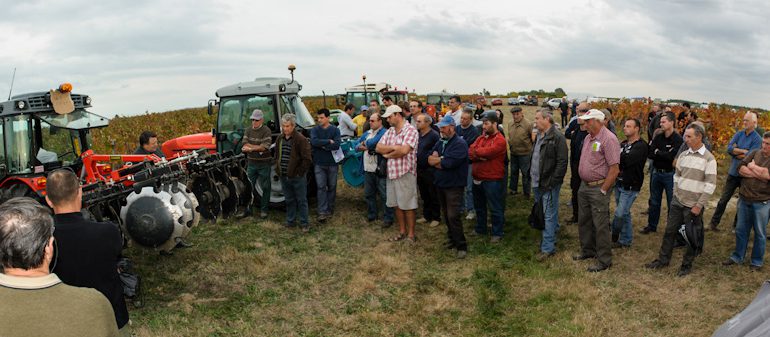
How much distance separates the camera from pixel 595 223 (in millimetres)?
6004

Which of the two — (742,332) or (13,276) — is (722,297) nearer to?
(742,332)

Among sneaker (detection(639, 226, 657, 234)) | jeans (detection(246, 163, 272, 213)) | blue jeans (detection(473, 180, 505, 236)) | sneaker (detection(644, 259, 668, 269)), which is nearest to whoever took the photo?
sneaker (detection(644, 259, 668, 269))

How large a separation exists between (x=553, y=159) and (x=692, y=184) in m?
1.52

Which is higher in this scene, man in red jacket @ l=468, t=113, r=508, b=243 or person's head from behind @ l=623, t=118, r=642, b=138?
person's head from behind @ l=623, t=118, r=642, b=138

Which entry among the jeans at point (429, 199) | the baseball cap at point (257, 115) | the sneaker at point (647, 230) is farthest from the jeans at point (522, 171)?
the baseball cap at point (257, 115)

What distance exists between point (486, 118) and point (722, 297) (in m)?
3.36

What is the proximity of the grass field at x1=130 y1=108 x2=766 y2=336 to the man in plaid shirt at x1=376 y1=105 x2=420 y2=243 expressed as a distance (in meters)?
0.69

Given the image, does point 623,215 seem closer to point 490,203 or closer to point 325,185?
point 490,203

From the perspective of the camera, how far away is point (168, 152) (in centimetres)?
1012

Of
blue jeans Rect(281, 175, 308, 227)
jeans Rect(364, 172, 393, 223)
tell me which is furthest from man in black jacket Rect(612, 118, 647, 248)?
blue jeans Rect(281, 175, 308, 227)

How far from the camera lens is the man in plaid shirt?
684 cm

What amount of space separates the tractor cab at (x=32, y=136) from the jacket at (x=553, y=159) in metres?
6.07

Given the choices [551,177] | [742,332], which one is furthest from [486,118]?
[742,332]

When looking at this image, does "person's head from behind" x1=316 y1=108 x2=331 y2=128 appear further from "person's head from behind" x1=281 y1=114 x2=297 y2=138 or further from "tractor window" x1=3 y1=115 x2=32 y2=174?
"tractor window" x1=3 y1=115 x2=32 y2=174
